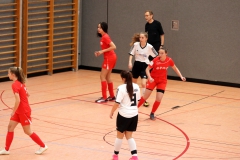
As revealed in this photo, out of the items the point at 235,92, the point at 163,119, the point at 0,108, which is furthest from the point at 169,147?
the point at 235,92

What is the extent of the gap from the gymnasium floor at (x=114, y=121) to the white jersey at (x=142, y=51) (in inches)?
46.4

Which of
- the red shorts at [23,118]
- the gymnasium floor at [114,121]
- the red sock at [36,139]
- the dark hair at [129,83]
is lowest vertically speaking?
the gymnasium floor at [114,121]

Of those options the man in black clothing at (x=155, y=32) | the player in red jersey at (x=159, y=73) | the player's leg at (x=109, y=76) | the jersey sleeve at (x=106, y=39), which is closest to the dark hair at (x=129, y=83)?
the player in red jersey at (x=159, y=73)

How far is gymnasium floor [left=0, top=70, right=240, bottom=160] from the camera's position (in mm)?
9359

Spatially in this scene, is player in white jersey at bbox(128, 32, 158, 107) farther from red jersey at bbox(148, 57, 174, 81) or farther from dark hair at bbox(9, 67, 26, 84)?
dark hair at bbox(9, 67, 26, 84)

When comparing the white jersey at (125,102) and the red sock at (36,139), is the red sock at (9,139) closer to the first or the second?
the red sock at (36,139)

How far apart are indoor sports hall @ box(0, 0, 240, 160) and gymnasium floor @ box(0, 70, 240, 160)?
0.06 ft

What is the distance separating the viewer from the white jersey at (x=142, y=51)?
41.1 ft

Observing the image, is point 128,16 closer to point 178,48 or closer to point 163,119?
point 178,48

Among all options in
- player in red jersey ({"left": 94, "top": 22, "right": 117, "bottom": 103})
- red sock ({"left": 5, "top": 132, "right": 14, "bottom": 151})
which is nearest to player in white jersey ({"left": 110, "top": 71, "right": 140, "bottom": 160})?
red sock ({"left": 5, "top": 132, "right": 14, "bottom": 151})

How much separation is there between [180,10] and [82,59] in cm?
392

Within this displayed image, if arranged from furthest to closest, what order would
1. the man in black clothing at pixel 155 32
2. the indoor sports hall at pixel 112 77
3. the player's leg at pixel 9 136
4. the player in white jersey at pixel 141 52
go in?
1. the man in black clothing at pixel 155 32
2. the player in white jersey at pixel 141 52
3. the indoor sports hall at pixel 112 77
4. the player's leg at pixel 9 136

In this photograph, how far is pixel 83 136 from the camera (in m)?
10.3

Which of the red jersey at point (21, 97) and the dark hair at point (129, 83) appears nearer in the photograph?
the dark hair at point (129, 83)
